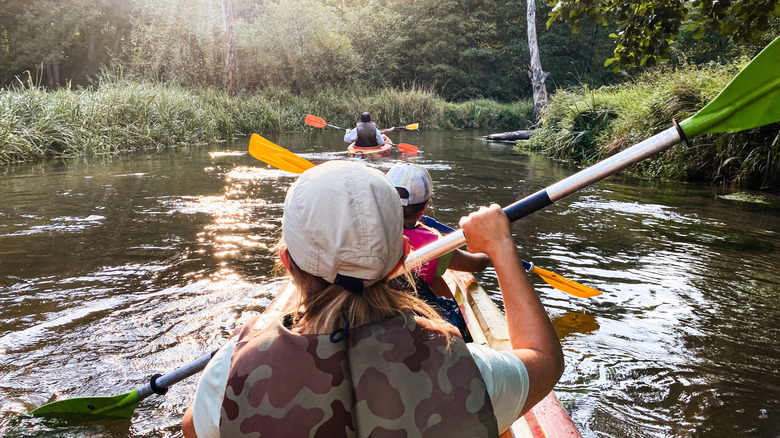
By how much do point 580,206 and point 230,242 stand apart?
431cm

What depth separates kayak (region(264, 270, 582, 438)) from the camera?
5.33 feet

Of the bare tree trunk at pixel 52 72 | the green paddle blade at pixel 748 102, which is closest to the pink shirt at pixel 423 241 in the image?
the green paddle blade at pixel 748 102

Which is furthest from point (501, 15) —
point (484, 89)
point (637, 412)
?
point (637, 412)

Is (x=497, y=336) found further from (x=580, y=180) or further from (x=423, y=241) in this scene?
(x=580, y=180)

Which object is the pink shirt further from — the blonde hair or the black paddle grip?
the blonde hair

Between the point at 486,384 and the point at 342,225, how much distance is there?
403mm

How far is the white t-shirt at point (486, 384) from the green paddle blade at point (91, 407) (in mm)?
1530

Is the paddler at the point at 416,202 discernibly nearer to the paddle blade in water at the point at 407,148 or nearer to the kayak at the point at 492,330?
the kayak at the point at 492,330

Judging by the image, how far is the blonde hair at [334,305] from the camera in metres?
1.04

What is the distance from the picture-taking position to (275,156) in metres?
2.84

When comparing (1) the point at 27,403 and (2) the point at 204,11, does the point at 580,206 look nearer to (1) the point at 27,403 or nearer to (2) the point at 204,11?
(1) the point at 27,403

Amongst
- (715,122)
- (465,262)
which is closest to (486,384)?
(715,122)

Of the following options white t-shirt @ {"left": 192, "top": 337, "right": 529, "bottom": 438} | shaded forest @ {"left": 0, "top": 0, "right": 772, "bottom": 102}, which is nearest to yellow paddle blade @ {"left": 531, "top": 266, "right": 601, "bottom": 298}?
white t-shirt @ {"left": 192, "top": 337, "right": 529, "bottom": 438}

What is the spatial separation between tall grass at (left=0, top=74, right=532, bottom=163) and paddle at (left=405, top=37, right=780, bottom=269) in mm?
10280
